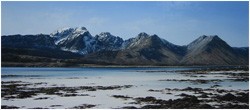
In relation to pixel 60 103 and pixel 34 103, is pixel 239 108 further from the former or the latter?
pixel 34 103

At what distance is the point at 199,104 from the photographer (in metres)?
22.0

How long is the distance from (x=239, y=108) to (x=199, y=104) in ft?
8.49

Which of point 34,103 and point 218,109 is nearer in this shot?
point 218,109

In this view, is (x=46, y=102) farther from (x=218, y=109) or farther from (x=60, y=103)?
(x=218, y=109)

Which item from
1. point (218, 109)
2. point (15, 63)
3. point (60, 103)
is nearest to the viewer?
point (218, 109)

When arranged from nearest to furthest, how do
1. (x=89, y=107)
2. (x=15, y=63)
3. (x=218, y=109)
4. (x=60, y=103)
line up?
(x=218, y=109)
(x=89, y=107)
(x=60, y=103)
(x=15, y=63)

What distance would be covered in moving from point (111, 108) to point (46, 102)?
5.56 m

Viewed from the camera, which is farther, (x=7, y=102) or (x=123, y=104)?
(x=7, y=102)

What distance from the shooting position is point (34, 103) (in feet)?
78.0

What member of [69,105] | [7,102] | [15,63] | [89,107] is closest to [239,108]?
[89,107]

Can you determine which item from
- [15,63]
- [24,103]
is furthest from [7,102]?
[15,63]

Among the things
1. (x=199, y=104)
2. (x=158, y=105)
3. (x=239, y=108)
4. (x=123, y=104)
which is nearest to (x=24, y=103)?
(x=123, y=104)

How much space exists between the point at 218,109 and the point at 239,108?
56.7 inches

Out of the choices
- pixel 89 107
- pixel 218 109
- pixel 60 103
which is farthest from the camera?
pixel 60 103
